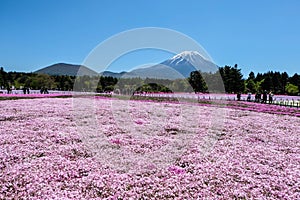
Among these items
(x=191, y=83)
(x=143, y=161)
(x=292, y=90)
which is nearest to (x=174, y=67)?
(x=191, y=83)

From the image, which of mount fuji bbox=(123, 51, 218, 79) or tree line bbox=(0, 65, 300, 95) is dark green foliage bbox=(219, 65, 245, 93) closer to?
tree line bbox=(0, 65, 300, 95)

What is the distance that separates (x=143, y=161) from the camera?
9.70m

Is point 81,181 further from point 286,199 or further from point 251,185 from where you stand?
point 286,199

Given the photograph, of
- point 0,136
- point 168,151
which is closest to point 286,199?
point 168,151

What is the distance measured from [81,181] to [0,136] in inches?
274

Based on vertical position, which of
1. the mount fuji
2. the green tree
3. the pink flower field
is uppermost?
the mount fuji

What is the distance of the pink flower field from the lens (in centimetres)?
723

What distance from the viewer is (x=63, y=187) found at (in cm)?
729

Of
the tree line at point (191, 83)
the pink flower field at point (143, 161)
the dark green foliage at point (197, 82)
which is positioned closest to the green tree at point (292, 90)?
the tree line at point (191, 83)

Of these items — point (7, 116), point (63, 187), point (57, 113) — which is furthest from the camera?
point (57, 113)

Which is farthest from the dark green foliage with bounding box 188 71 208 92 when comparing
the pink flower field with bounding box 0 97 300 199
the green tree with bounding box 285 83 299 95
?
the pink flower field with bounding box 0 97 300 199

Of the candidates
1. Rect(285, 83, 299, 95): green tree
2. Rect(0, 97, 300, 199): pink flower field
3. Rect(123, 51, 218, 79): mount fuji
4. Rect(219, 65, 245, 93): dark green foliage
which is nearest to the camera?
Rect(0, 97, 300, 199): pink flower field

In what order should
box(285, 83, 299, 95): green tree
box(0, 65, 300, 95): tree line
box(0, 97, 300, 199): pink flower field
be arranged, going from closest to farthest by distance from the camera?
box(0, 97, 300, 199): pink flower field
box(0, 65, 300, 95): tree line
box(285, 83, 299, 95): green tree

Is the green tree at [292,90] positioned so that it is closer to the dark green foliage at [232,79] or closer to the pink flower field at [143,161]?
the dark green foliage at [232,79]
